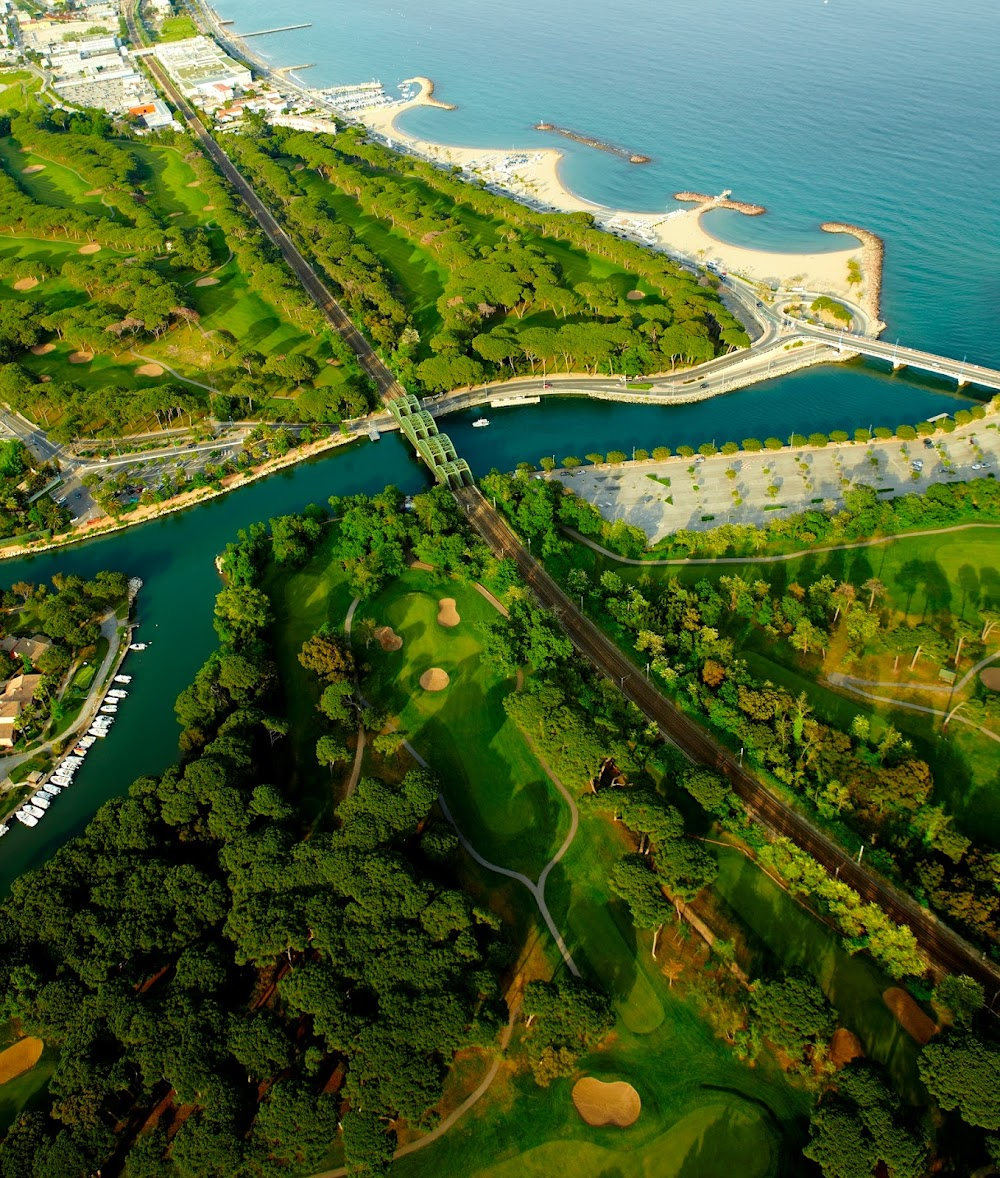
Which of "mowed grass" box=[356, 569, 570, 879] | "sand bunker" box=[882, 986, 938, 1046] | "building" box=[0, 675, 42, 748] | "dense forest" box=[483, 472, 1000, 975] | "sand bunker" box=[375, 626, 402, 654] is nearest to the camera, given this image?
"sand bunker" box=[882, 986, 938, 1046]

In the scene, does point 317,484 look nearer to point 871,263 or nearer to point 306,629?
point 306,629

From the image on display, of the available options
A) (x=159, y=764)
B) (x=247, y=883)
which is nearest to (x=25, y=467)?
(x=159, y=764)

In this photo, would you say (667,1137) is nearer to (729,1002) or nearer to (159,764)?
(729,1002)

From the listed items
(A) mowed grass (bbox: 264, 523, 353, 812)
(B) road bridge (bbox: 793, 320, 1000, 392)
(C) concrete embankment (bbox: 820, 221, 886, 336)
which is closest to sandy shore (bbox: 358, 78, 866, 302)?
(C) concrete embankment (bbox: 820, 221, 886, 336)

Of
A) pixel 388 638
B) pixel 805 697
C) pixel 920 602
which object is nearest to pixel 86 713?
pixel 388 638

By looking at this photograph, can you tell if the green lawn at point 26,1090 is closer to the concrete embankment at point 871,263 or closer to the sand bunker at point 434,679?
the sand bunker at point 434,679

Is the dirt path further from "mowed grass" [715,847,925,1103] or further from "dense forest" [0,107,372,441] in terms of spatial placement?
"dense forest" [0,107,372,441]
